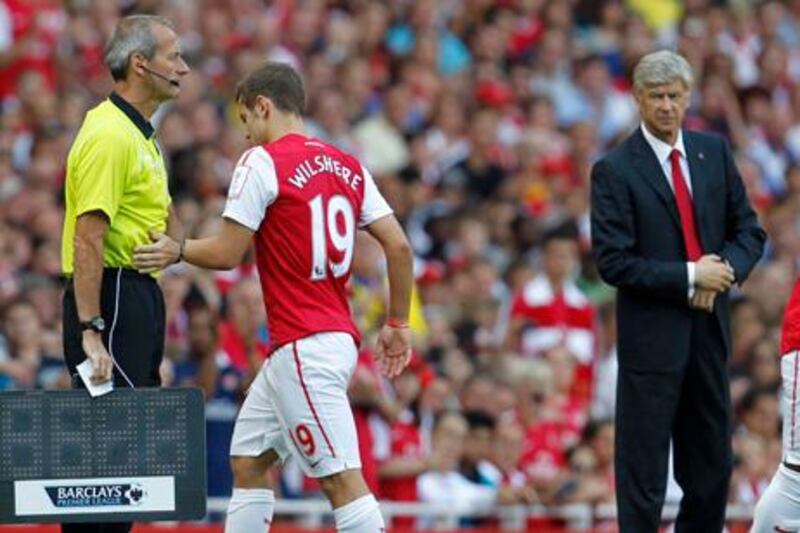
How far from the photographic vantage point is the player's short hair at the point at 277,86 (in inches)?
408

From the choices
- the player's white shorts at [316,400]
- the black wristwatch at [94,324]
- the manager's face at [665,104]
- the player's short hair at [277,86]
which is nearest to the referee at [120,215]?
the black wristwatch at [94,324]

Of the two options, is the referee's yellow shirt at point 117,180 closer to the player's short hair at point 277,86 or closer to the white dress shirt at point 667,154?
the player's short hair at point 277,86

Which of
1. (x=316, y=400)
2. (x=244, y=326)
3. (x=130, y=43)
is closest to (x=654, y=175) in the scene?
(x=316, y=400)

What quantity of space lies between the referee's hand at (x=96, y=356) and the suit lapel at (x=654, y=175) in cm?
265

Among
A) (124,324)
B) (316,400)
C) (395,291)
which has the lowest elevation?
(316,400)

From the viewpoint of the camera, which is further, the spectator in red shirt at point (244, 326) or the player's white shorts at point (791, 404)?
the spectator in red shirt at point (244, 326)

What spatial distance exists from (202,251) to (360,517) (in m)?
1.30

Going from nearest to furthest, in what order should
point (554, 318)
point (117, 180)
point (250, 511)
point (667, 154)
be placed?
point (117, 180)
point (250, 511)
point (667, 154)
point (554, 318)

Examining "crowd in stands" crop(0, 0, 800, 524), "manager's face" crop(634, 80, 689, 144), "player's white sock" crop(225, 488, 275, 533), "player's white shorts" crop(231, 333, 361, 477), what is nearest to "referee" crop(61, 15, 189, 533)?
"player's white sock" crop(225, 488, 275, 533)

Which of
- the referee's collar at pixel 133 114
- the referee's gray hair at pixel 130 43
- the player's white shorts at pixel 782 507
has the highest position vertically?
the referee's gray hair at pixel 130 43

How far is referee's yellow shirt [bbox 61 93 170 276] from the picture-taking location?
10.1 meters

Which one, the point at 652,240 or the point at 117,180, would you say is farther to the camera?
the point at 652,240

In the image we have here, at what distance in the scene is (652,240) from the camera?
11.1 meters

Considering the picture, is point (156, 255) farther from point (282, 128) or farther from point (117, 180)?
point (282, 128)
